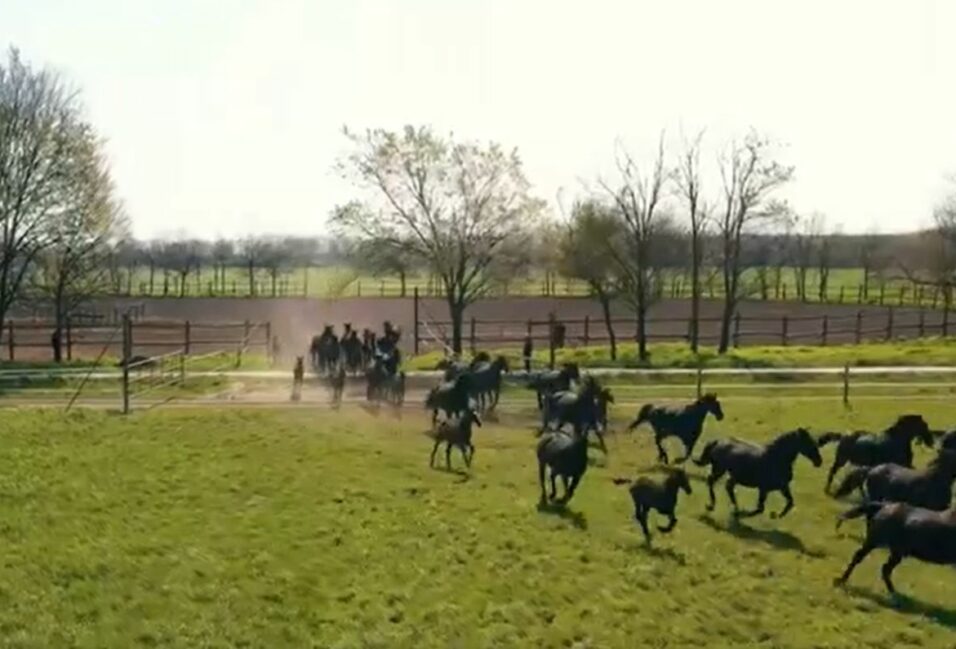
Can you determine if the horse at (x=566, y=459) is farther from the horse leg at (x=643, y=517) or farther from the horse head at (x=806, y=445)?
the horse head at (x=806, y=445)

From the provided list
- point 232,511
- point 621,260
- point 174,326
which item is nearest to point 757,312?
point 621,260

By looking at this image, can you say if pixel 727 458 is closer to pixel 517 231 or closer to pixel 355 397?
pixel 355 397

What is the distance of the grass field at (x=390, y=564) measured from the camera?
10477mm

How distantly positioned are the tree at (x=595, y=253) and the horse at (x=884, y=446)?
1035 inches

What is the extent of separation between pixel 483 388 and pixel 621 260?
774 inches

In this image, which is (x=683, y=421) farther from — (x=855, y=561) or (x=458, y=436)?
(x=855, y=561)

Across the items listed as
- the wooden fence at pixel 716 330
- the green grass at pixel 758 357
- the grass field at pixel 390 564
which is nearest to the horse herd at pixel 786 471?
the grass field at pixel 390 564

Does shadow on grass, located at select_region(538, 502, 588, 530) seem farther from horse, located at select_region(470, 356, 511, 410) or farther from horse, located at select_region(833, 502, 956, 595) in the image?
horse, located at select_region(470, 356, 511, 410)

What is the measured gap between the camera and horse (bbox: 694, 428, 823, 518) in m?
15.1

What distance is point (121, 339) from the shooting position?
47031 millimetres

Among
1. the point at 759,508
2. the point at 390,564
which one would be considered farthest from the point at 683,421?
the point at 390,564

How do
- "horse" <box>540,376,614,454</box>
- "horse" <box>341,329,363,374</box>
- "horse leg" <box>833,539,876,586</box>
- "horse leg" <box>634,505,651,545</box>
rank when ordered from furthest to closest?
"horse" <box>341,329,363,374</box>
"horse" <box>540,376,614,454</box>
"horse leg" <box>634,505,651,545</box>
"horse leg" <box>833,539,876,586</box>

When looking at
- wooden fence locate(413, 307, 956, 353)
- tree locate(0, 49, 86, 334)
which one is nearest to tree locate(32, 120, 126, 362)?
tree locate(0, 49, 86, 334)

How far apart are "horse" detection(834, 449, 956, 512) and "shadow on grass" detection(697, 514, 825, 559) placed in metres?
0.65
